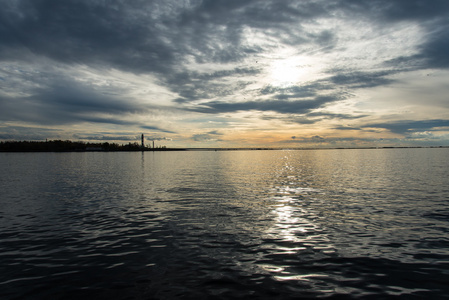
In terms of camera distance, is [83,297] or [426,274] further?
[426,274]

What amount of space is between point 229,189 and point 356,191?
16.9 m

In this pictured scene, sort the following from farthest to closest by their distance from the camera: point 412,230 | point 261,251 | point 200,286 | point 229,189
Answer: point 229,189 → point 412,230 → point 261,251 → point 200,286

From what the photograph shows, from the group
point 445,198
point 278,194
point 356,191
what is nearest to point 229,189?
point 278,194

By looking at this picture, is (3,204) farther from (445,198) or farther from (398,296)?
(445,198)

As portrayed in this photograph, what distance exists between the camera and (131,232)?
17781mm

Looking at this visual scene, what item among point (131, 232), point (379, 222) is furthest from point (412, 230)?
point (131, 232)

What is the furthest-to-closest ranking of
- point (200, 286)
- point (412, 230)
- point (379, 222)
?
point (379, 222)
point (412, 230)
point (200, 286)

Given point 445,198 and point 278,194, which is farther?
point 278,194

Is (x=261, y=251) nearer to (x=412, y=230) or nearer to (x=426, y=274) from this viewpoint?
(x=426, y=274)

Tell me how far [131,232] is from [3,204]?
18.5 m

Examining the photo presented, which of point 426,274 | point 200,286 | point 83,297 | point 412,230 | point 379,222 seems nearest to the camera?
point 83,297

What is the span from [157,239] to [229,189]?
68.3 ft

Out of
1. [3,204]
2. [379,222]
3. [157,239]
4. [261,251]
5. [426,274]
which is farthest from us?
[3,204]

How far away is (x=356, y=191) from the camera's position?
34031mm
